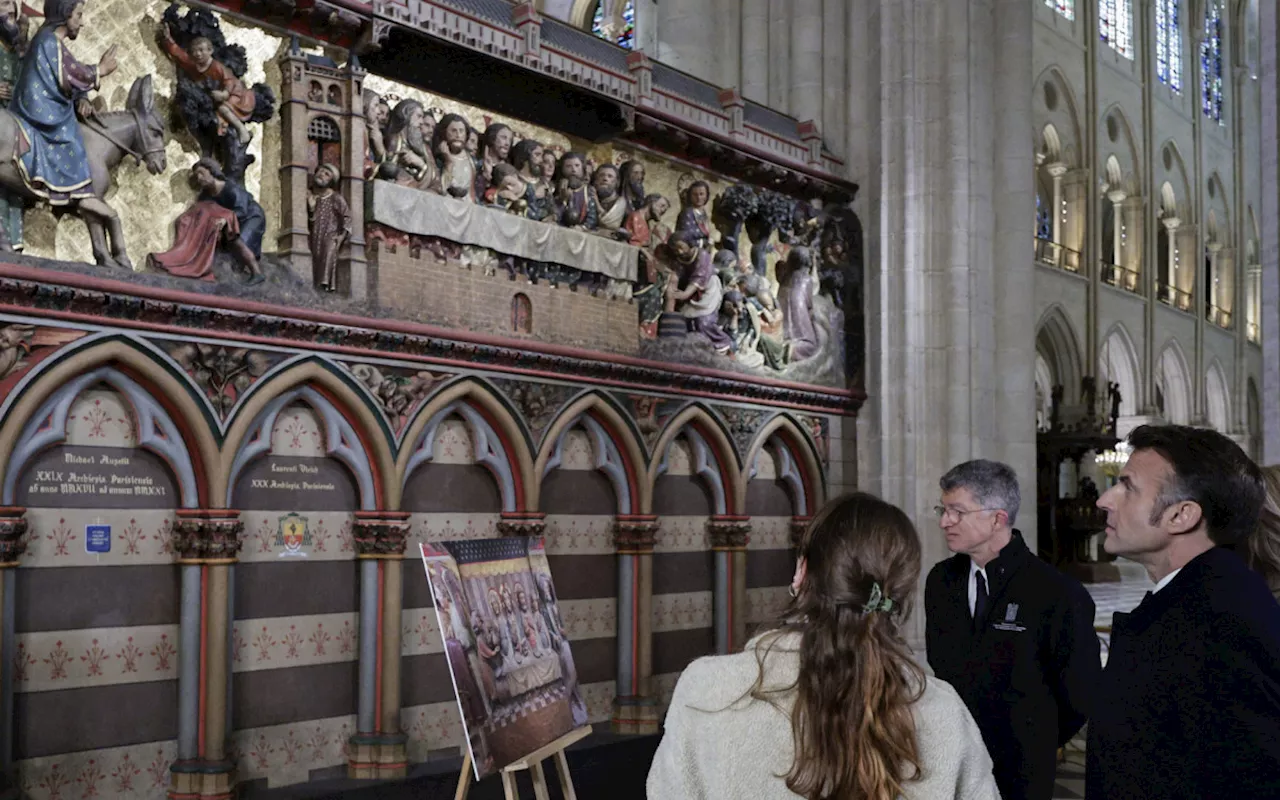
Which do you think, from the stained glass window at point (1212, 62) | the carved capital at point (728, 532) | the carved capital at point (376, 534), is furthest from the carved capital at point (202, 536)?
the stained glass window at point (1212, 62)

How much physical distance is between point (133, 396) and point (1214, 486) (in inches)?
254

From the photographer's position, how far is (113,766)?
24.3 feet

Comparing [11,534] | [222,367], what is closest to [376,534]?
[222,367]

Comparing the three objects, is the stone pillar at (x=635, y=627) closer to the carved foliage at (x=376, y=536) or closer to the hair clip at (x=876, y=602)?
the carved foliage at (x=376, y=536)

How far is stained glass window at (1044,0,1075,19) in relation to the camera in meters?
27.0

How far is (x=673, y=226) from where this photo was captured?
456 inches

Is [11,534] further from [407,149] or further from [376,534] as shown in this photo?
[407,149]

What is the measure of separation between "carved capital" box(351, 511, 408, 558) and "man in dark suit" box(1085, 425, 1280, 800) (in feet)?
20.9

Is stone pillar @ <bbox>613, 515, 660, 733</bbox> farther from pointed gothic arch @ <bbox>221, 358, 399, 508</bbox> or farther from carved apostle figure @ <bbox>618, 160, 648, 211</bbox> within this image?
carved apostle figure @ <bbox>618, 160, 648, 211</bbox>

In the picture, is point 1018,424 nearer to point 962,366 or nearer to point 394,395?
point 962,366

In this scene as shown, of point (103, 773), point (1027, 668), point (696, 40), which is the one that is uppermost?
point (696, 40)

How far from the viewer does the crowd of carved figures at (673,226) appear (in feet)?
30.4

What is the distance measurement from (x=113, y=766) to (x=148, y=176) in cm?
351

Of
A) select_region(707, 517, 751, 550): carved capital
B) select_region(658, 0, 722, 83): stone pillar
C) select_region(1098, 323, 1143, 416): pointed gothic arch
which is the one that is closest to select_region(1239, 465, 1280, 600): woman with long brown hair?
select_region(707, 517, 751, 550): carved capital
